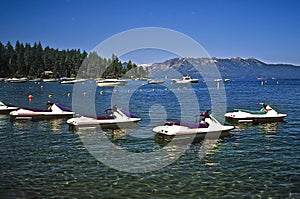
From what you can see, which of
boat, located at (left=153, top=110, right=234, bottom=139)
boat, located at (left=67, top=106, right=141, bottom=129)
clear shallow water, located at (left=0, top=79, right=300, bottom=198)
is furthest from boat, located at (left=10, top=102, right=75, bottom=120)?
boat, located at (left=153, top=110, right=234, bottom=139)

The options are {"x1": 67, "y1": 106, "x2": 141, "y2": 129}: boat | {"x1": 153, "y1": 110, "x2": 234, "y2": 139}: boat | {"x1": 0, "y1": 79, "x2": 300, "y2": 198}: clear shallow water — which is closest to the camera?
{"x1": 0, "y1": 79, "x2": 300, "y2": 198}: clear shallow water

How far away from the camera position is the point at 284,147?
25.7 meters

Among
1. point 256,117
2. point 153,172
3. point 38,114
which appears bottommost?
point 153,172

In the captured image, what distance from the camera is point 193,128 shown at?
28.0m

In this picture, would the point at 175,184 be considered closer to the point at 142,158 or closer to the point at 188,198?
the point at 188,198

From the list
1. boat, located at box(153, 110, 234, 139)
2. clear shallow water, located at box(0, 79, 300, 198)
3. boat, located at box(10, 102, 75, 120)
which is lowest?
clear shallow water, located at box(0, 79, 300, 198)

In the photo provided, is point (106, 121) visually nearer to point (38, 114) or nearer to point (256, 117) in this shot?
point (38, 114)

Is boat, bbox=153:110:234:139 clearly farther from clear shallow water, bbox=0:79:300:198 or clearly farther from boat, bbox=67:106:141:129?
boat, bbox=67:106:141:129

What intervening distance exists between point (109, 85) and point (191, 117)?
112 m

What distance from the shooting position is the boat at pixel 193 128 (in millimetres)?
27547

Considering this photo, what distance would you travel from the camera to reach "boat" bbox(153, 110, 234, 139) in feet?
90.4

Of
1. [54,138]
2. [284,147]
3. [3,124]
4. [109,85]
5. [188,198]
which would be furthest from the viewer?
[109,85]

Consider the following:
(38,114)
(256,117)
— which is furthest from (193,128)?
(38,114)

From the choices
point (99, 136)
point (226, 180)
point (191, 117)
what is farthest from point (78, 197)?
point (191, 117)
